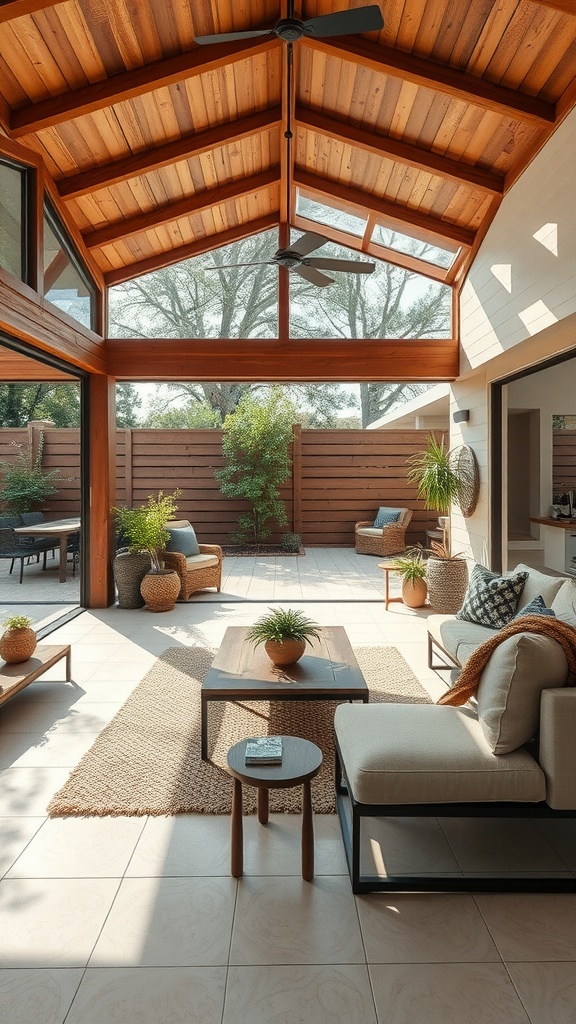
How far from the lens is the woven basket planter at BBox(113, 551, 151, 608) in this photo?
6.31 meters

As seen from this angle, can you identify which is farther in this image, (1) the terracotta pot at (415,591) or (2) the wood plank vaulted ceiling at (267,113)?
(1) the terracotta pot at (415,591)

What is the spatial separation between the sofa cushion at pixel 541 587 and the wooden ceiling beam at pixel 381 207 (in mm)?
3386

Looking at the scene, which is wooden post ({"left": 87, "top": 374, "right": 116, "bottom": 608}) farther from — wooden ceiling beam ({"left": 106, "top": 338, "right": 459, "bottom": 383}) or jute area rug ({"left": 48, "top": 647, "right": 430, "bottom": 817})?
jute area rug ({"left": 48, "top": 647, "right": 430, "bottom": 817})

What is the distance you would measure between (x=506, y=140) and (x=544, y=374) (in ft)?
13.2

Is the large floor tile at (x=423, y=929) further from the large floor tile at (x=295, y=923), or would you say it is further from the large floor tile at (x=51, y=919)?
the large floor tile at (x=51, y=919)

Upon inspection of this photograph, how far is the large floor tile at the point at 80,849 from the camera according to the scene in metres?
2.21

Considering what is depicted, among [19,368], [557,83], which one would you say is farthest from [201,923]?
[557,83]

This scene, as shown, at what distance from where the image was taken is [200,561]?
272 inches

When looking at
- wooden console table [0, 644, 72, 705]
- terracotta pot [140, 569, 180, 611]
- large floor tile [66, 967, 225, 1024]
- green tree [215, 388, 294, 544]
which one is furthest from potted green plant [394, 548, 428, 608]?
large floor tile [66, 967, 225, 1024]

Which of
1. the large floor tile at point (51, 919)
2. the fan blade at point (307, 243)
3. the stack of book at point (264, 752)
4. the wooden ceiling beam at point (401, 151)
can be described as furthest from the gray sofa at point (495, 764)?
the wooden ceiling beam at point (401, 151)

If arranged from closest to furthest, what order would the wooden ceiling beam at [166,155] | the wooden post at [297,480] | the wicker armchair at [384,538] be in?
the wooden ceiling beam at [166,155]
the wicker armchair at [384,538]
the wooden post at [297,480]

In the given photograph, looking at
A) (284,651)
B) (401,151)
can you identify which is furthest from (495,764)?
(401,151)

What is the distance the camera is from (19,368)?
4.76 metres

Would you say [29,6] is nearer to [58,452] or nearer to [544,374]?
[58,452]
